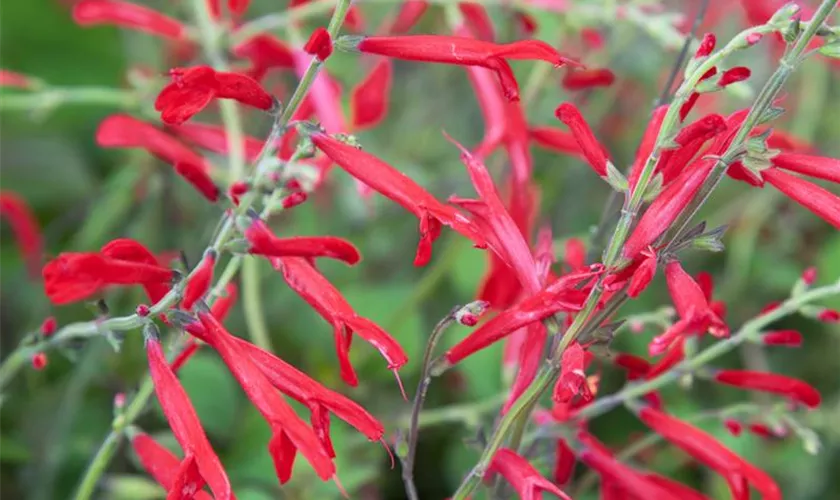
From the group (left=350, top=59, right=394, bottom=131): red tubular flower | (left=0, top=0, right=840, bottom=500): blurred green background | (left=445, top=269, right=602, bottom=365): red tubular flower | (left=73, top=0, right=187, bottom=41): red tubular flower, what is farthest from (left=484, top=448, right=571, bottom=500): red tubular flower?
(left=73, top=0, right=187, bottom=41): red tubular flower

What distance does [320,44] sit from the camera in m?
0.56

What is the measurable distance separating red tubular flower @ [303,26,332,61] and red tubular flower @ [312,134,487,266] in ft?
0.19

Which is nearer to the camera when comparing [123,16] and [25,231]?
[123,16]

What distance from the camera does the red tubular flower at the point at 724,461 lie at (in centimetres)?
71

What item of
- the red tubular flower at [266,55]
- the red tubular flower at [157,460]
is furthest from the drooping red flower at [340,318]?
the red tubular flower at [266,55]

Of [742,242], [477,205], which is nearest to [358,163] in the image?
[477,205]

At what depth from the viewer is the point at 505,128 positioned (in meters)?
0.91

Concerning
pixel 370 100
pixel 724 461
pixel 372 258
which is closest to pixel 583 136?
pixel 724 461

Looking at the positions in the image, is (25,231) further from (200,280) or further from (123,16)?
(200,280)

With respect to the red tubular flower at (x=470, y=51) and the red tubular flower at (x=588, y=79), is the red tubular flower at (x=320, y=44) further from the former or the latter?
the red tubular flower at (x=588, y=79)

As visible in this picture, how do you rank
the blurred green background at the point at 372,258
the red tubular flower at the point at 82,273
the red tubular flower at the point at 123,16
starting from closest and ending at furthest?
the red tubular flower at the point at 82,273 → the red tubular flower at the point at 123,16 → the blurred green background at the point at 372,258

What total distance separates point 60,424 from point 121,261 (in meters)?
0.49

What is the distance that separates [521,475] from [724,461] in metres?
0.19

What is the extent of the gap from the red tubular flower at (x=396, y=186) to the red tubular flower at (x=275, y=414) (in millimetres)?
122
